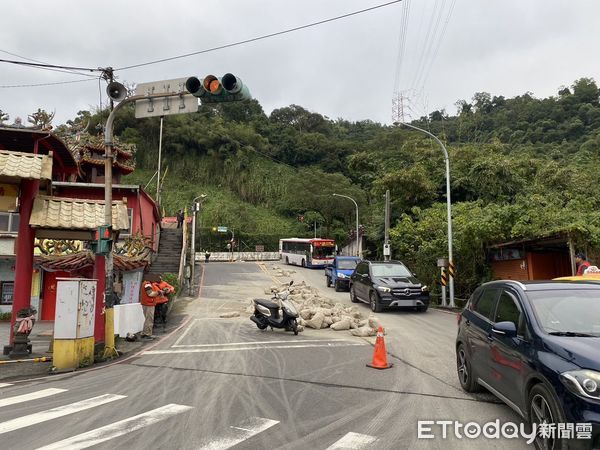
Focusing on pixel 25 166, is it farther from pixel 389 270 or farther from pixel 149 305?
pixel 389 270

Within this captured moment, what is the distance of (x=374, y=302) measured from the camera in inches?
635

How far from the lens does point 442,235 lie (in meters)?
21.5

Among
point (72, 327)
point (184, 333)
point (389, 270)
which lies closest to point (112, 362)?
point (72, 327)

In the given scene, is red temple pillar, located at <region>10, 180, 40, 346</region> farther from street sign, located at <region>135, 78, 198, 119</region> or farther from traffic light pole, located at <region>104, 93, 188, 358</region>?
street sign, located at <region>135, 78, 198, 119</region>

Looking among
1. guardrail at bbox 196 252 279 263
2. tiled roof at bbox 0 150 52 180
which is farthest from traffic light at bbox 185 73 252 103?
guardrail at bbox 196 252 279 263

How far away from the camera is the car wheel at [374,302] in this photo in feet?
51.8

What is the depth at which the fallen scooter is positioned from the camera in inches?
494

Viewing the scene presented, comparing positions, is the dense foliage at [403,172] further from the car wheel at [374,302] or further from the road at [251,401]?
the road at [251,401]

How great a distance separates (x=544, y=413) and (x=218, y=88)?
22.1ft

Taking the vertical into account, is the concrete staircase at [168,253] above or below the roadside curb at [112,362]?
above

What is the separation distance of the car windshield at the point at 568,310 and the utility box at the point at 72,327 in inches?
313

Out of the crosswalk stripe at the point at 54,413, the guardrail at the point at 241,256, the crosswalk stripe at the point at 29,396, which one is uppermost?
the guardrail at the point at 241,256

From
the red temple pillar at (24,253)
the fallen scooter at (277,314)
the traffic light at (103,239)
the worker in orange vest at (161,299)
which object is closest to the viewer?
the traffic light at (103,239)

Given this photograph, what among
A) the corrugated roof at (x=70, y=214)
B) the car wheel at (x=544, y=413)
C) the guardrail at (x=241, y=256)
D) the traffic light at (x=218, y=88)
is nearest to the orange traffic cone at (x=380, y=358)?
the car wheel at (x=544, y=413)
